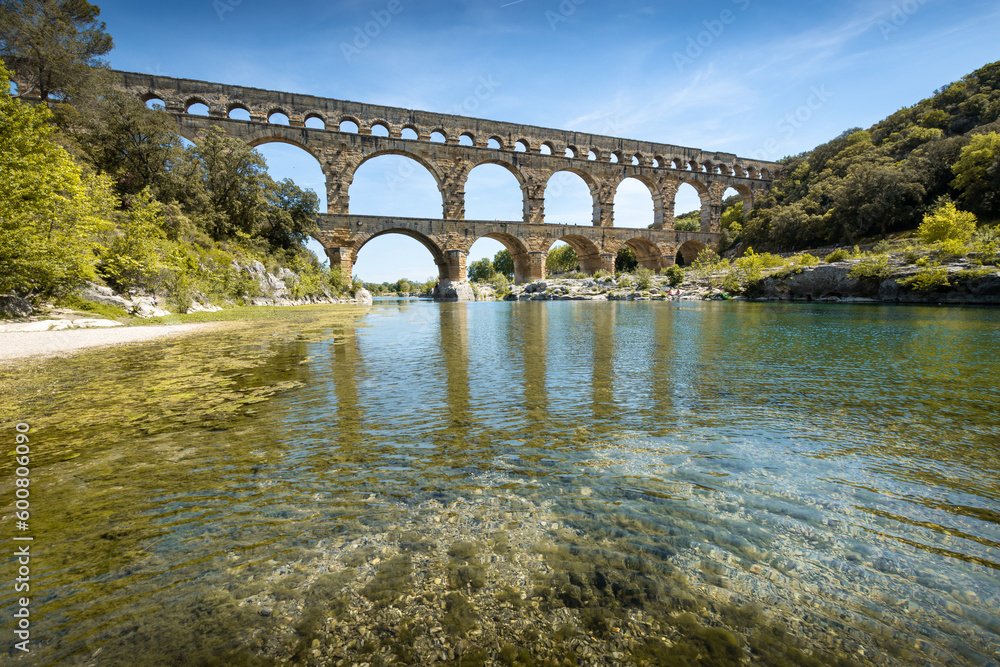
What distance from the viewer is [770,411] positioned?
117 inches

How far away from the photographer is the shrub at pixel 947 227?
16906 mm

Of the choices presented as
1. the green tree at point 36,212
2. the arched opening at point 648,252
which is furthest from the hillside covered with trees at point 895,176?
the green tree at point 36,212

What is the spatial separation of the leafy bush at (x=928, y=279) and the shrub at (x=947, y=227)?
18.6 ft

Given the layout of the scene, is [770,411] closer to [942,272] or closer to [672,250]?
[942,272]

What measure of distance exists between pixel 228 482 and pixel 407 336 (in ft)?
19.1

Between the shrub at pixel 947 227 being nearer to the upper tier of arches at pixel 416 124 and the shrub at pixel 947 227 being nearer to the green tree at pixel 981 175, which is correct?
the green tree at pixel 981 175

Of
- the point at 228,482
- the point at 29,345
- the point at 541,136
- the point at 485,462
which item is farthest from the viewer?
the point at 541,136

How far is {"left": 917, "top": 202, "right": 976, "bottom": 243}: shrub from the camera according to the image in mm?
16906

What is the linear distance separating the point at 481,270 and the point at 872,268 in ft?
232

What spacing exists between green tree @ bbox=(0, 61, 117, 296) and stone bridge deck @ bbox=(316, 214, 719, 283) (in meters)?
15.8

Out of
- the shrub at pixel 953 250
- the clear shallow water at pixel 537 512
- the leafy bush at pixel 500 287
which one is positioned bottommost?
the clear shallow water at pixel 537 512

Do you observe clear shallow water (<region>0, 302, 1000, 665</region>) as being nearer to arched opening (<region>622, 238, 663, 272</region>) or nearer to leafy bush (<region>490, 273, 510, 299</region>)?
leafy bush (<region>490, 273, 510, 299</region>)

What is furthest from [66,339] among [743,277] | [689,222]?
[689,222]

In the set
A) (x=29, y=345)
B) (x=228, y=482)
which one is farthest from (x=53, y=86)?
(x=228, y=482)
